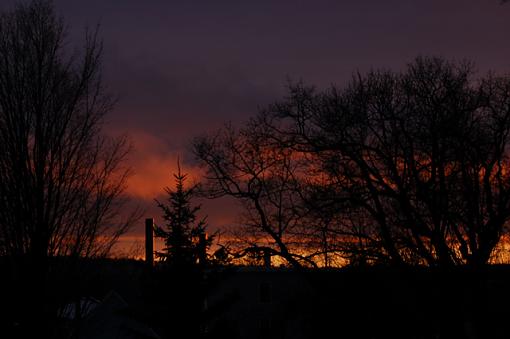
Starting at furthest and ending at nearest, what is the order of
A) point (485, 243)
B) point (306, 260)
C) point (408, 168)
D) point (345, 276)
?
point (345, 276) → point (306, 260) → point (408, 168) → point (485, 243)

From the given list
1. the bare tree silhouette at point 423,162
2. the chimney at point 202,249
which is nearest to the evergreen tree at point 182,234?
the chimney at point 202,249

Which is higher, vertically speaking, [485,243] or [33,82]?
[33,82]

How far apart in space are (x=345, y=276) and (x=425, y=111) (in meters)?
8.28

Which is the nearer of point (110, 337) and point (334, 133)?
point (334, 133)

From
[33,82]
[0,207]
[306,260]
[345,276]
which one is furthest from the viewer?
[345,276]

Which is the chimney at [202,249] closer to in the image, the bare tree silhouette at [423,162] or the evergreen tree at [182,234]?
the evergreen tree at [182,234]

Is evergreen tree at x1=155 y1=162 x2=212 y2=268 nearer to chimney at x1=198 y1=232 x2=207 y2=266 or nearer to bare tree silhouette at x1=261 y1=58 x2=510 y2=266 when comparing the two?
chimney at x1=198 y1=232 x2=207 y2=266

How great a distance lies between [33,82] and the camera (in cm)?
1362

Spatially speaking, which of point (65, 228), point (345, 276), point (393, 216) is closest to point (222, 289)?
point (345, 276)

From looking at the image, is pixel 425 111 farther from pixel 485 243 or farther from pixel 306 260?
pixel 306 260

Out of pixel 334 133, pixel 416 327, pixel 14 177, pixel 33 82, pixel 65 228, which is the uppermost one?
pixel 334 133

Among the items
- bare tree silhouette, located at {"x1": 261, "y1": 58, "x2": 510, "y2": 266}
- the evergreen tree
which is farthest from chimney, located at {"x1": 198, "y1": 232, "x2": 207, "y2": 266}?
bare tree silhouette, located at {"x1": 261, "y1": 58, "x2": 510, "y2": 266}

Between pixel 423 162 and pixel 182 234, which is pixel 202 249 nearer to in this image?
pixel 182 234

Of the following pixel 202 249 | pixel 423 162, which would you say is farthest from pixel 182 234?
pixel 423 162
